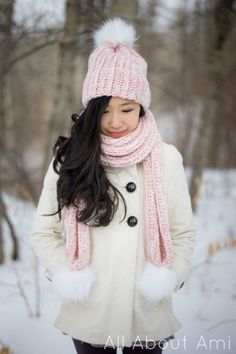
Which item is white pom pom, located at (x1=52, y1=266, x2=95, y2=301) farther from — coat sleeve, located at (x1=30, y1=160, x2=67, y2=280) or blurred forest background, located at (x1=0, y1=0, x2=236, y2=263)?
blurred forest background, located at (x1=0, y1=0, x2=236, y2=263)

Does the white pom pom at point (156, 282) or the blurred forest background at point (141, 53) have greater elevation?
the blurred forest background at point (141, 53)

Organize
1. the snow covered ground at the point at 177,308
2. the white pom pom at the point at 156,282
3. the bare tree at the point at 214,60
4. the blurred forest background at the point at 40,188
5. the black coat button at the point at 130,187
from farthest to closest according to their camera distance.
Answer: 1. the bare tree at the point at 214,60
2. the blurred forest background at the point at 40,188
3. the snow covered ground at the point at 177,308
4. the black coat button at the point at 130,187
5. the white pom pom at the point at 156,282

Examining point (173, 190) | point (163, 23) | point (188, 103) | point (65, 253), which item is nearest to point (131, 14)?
point (173, 190)

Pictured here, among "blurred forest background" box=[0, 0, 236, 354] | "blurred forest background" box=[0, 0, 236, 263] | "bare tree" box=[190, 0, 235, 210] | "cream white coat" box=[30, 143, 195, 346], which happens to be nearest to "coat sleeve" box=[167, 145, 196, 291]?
"cream white coat" box=[30, 143, 195, 346]

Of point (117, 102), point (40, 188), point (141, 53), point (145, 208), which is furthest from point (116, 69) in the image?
point (141, 53)

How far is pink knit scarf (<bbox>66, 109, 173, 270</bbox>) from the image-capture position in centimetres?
171

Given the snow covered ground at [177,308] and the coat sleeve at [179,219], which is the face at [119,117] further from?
the snow covered ground at [177,308]

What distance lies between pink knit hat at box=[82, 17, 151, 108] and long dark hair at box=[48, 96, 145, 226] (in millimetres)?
52

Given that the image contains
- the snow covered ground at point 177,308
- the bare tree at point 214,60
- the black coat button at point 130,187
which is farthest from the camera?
the bare tree at point 214,60

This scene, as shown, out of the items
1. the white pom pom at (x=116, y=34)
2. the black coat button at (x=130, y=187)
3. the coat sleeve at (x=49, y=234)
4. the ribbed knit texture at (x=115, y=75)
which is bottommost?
the coat sleeve at (x=49, y=234)

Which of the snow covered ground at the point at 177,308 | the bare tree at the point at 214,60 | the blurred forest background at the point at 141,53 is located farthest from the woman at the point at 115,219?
the bare tree at the point at 214,60

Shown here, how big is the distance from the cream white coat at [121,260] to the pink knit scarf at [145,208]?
0.05 meters

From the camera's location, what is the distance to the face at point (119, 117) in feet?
5.66

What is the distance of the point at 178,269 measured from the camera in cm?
177
